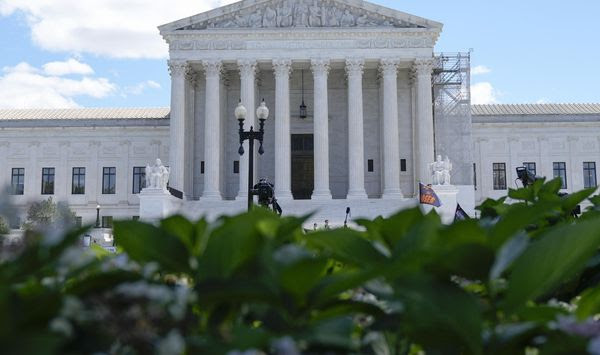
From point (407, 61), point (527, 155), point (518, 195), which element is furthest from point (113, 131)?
point (518, 195)

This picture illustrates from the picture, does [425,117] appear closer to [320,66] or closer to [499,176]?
[320,66]

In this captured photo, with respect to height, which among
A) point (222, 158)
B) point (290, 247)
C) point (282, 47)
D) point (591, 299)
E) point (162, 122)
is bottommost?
point (591, 299)

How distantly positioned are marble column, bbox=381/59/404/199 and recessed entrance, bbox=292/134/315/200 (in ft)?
25.3

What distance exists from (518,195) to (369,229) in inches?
110

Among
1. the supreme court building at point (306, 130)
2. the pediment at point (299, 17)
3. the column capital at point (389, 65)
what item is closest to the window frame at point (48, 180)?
the supreme court building at point (306, 130)

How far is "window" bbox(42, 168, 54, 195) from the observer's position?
201 feet

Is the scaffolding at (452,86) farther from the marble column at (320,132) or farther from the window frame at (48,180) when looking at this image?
the window frame at (48,180)

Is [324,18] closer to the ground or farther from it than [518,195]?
farther from it

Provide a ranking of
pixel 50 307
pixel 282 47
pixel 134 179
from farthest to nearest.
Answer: pixel 134 179 → pixel 282 47 → pixel 50 307

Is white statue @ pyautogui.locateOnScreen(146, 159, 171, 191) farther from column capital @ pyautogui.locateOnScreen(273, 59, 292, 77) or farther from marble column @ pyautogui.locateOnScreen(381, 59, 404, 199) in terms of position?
marble column @ pyautogui.locateOnScreen(381, 59, 404, 199)

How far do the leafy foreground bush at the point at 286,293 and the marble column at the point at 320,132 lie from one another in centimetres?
4669

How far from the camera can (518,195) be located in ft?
17.0

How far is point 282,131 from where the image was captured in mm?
49438

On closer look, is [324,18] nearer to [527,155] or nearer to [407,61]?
[407,61]
